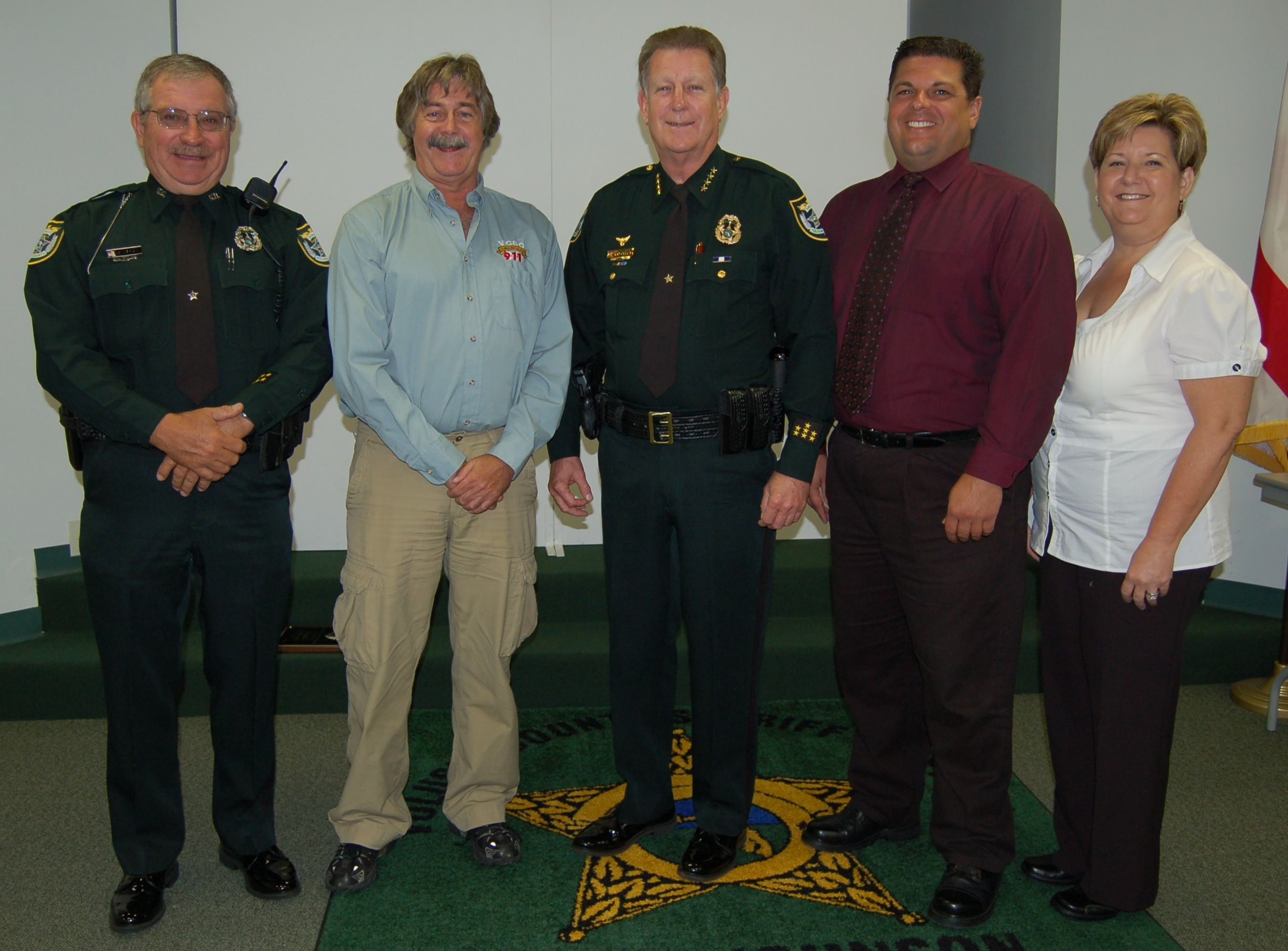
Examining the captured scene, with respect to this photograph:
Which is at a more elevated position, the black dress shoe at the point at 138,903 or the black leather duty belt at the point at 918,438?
the black leather duty belt at the point at 918,438

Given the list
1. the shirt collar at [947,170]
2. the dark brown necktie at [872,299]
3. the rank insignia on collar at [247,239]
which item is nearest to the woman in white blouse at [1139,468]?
the shirt collar at [947,170]

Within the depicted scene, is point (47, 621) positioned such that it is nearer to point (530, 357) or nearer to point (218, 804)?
point (218, 804)

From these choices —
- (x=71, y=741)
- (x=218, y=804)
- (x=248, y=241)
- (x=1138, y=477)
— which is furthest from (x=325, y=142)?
(x=1138, y=477)

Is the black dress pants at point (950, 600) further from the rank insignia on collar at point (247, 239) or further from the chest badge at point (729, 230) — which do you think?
the rank insignia on collar at point (247, 239)

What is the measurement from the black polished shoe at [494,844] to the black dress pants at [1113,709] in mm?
1381

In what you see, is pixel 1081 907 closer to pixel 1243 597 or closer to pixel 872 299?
pixel 872 299

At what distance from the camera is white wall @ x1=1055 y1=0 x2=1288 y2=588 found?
13.5 ft

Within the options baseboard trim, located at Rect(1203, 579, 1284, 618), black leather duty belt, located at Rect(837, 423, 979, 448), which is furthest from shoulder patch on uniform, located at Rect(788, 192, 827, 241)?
baseboard trim, located at Rect(1203, 579, 1284, 618)

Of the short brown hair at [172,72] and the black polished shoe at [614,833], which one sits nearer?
the short brown hair at [172,72]

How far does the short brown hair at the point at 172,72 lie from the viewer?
231 cm

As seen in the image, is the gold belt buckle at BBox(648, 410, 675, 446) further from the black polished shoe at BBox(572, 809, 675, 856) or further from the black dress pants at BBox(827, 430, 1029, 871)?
the black polished shoe at BBox(572, 809, 675, 856)

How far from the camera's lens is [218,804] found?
2.51 metres

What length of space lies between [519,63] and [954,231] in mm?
2602

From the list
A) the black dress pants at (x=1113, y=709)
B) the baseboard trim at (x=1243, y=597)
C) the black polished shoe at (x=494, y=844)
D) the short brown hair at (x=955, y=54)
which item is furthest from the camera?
the baseboard trim at (x=1243, y=597)
